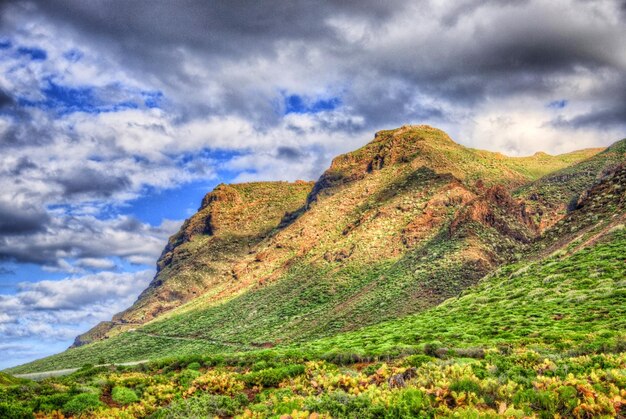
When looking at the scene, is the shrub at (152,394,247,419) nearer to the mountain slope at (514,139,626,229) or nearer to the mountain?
the mountain

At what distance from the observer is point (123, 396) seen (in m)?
18.9

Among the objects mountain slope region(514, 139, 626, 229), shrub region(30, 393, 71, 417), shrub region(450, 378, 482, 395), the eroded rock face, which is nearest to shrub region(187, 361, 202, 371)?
shrub region(30, 393, 71, 417)

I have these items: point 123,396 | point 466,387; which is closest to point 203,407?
point 123,396

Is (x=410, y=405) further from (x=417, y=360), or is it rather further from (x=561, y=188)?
(x=561, y=188)

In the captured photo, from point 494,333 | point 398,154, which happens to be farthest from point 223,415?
point 398,154

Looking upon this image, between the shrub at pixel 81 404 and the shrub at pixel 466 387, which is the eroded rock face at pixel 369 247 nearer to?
the shrub at pixel 81 404

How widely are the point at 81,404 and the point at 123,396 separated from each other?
8.43ft

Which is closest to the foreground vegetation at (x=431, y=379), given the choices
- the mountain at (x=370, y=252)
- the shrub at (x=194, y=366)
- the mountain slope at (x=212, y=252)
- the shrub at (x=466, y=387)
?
the shrub at (x=466, y=387)

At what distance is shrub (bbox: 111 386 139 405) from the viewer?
18.5 meters

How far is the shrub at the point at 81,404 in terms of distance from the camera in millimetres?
15961

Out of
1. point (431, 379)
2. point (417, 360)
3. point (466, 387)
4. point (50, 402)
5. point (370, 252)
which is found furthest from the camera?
point (370, 252)

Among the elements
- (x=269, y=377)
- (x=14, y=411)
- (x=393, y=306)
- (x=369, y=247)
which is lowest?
(x=393, y=306)

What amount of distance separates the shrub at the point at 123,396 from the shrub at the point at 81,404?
1481 mm

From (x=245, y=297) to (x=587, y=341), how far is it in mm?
96367
